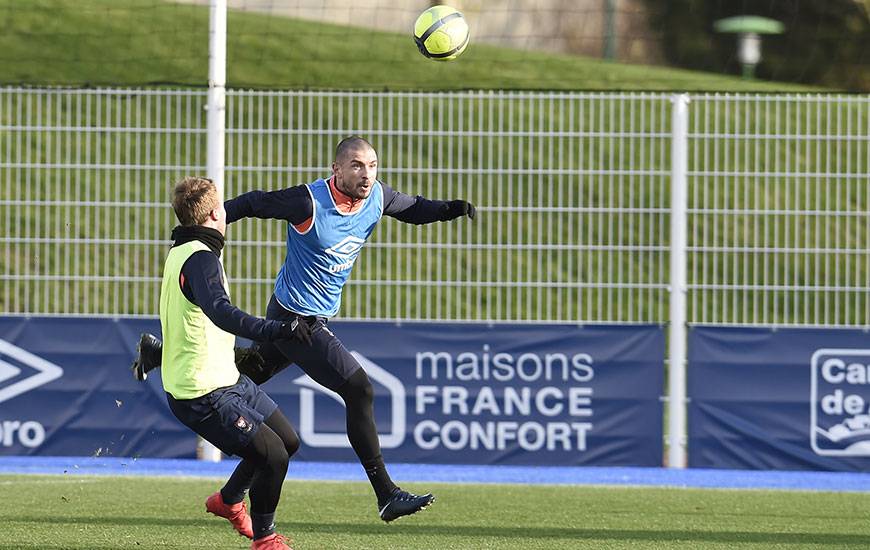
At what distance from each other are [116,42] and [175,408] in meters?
16.8

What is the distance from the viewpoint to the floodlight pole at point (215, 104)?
11484 mm

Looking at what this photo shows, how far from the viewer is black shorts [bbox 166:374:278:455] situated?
20.6 ft

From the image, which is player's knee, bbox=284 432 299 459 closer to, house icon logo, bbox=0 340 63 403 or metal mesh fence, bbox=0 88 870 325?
metal mesh fence, bbox=0 88 870 325

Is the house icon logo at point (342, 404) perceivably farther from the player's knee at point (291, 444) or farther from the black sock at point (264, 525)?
the black sock at point (264, 525)

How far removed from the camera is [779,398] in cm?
1143

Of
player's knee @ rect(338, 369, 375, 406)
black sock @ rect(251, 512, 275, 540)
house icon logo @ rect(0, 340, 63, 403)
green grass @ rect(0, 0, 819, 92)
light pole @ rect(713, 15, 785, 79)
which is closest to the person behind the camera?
black sock @ rect(251, 512, 275, 540)

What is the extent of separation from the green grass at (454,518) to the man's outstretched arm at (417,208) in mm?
1642

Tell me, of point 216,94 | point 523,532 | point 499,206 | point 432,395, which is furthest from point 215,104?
point 523,532

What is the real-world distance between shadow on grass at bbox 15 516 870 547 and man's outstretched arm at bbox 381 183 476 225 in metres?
1.65

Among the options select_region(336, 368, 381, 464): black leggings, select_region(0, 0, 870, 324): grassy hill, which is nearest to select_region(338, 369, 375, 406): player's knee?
select_region(336, 368, 381, 464): black leggings

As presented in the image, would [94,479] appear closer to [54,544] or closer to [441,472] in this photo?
[441,472]

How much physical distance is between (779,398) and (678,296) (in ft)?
3.61

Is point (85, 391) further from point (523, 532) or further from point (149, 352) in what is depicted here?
point (149, 352)

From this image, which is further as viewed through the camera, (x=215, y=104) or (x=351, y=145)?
(x=215, y=104)
